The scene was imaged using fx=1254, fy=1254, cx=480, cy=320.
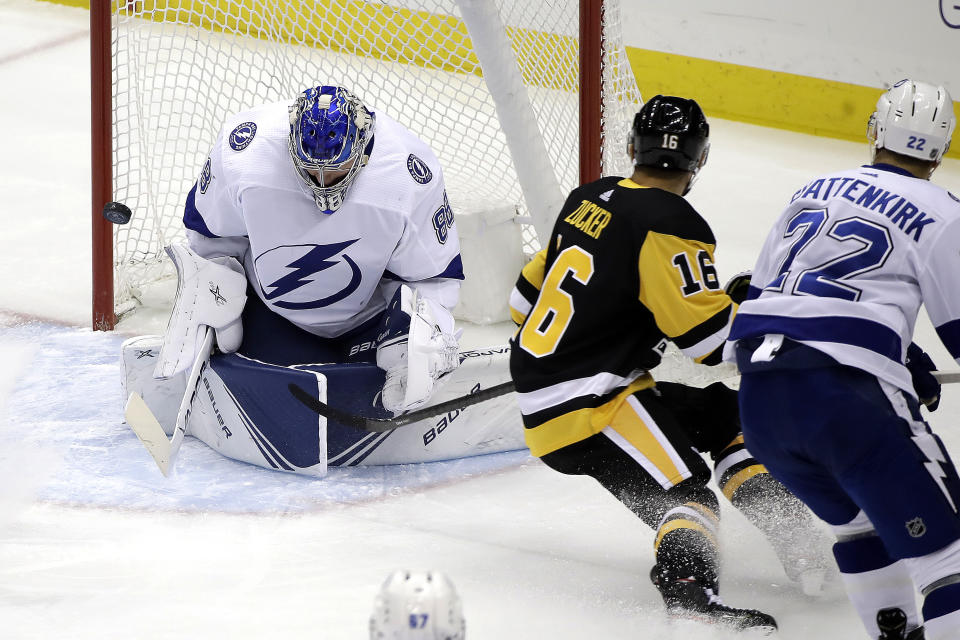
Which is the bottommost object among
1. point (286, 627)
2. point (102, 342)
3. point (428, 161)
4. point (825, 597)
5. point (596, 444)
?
point (102, 342)

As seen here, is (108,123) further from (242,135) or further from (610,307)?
(610,307)

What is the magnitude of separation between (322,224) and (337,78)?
128cm

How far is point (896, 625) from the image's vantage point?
1856 mm

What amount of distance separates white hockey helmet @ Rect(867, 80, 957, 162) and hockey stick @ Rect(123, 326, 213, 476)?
1603 mm

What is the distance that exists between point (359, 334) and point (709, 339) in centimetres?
116

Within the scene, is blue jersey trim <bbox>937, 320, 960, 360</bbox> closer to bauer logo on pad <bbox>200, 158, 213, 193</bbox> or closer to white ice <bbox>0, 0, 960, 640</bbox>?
white ice <bbox>0, 0, 960, 640</bbox>

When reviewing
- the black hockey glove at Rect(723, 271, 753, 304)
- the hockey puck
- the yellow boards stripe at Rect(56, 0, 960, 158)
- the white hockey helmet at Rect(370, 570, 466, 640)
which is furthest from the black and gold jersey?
the yellow boards stripe at Rect(56, 0, 960, 158)

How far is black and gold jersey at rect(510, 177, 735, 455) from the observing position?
2.06m

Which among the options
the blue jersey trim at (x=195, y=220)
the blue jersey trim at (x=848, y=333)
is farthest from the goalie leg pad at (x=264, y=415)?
the blue jersey trim at (x=848, y=333)

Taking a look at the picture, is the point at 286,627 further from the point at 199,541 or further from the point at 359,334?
the point at 359,334

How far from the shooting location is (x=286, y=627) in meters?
2.15

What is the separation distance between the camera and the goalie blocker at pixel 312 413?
2781 mm

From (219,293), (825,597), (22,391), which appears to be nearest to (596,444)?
(825,597)

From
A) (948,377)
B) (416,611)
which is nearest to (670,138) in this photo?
(948,377)
